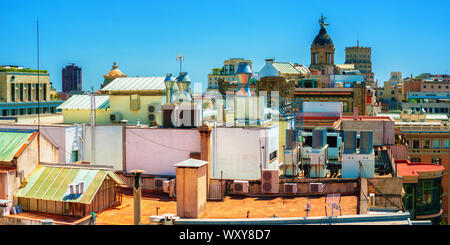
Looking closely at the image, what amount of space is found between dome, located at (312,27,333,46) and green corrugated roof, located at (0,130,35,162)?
75026 mm

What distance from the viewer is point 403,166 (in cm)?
3644

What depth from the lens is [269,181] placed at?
2423cm

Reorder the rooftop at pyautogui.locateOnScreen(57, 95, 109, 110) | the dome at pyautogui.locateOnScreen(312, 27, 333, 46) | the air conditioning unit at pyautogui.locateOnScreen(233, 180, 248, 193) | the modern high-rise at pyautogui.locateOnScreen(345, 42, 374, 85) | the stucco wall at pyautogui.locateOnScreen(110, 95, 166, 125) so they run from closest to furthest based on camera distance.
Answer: the air conditioning unit at pyautogui.locateOnScreen(233, 180, 248, 193) → the stucco wall at pyautogui.locateOnScreen(110, 95, 166, 125) → the rooftop at pyautogui.locateOnScreen(57, 95, 109, 110) → the dome at pyautogui.locateOnScreen(312, 27, 333, 46) → the modern high-rise at pyautogui.locateOnScreen(345, 42, 374, 85)

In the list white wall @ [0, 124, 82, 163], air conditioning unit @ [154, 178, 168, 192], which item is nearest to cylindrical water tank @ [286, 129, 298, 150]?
air conditioning unit @ [154, 178, 168, 192]

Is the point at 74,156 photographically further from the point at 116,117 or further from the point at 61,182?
the point at 61,182

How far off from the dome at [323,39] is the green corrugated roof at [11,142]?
7503cm

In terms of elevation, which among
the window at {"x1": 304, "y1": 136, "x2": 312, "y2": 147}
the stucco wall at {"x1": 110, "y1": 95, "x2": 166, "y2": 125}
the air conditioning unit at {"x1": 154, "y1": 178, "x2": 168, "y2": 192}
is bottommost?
the air conditioning unit at {"x1": 154, "y1": 178, "x2": 168, "y2": 192}

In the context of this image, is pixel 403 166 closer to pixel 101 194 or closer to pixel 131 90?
pixel 131 90

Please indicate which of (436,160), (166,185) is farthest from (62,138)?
(436,160)

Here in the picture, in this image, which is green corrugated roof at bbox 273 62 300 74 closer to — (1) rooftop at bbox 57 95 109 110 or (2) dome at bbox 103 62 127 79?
(2) dome at bbox 103 62 127 79

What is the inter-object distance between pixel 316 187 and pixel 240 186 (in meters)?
3.89

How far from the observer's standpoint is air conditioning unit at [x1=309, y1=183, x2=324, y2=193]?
24.1 meters
